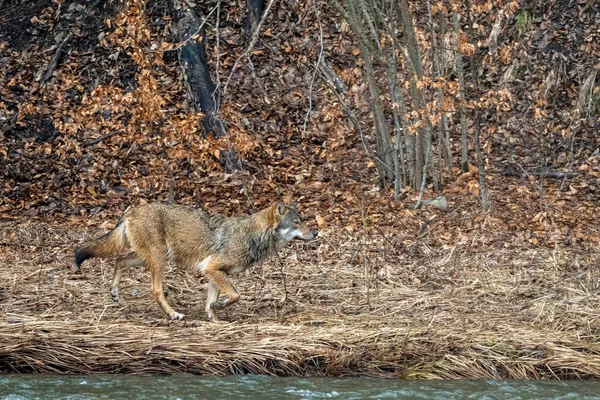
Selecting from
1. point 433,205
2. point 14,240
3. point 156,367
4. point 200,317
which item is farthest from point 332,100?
point 156,367

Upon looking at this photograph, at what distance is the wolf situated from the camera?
951 cm

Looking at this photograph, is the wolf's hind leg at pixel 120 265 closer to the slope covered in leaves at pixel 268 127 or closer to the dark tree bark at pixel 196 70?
the slope covered in leaves at pixel 268 127

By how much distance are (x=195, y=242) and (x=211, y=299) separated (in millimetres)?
691

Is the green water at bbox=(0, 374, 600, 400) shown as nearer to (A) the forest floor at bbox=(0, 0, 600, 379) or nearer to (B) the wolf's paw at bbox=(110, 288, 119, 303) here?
(A) the forest floor at bbox=(0, 0, 600, 379)

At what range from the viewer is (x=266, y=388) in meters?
7.41

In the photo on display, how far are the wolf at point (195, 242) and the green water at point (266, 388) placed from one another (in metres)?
1.79

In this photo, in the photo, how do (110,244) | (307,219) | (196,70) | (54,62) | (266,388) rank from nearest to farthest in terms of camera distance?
1. (266,388)
2. (110,244)
3. (307,219)
4. (196,70)
5. (54,62)

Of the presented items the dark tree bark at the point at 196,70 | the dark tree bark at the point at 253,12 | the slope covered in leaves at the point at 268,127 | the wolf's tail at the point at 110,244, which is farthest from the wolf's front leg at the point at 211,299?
the dark tree bark at the point at 253,12

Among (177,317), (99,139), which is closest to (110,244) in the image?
(177,317)

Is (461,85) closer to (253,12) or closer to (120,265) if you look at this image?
(120,265)

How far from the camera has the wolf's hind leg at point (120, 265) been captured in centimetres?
974

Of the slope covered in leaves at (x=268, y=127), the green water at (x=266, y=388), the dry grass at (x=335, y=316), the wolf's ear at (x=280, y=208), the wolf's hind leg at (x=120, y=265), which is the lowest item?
the green water at (x=266, y=388)

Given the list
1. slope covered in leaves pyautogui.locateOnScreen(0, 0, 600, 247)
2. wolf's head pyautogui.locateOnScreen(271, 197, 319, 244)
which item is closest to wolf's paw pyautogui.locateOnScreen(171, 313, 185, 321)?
wolf's head pyautogui.locateOnScreen(271, 197, 319, 244)

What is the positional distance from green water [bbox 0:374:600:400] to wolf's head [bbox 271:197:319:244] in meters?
2.53
